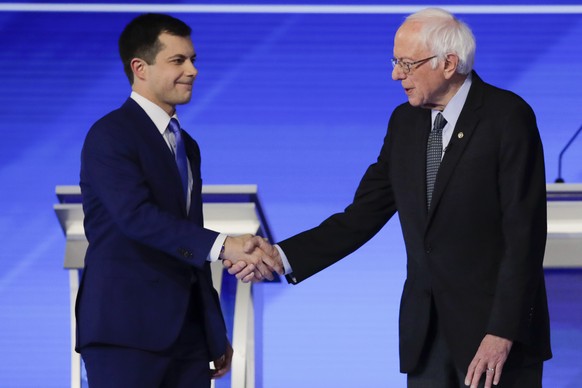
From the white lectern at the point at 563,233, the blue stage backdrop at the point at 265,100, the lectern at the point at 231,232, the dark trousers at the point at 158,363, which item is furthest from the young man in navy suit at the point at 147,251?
the blue stage backdrop at the point at 265,100

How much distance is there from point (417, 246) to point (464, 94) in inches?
14.6

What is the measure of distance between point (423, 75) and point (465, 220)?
0.36 metres

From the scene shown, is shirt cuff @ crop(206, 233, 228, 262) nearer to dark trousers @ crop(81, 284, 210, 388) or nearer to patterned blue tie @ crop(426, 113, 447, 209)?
dark trousers @ crop(81, 284, 210, 388)

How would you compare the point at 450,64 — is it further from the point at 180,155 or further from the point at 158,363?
the point at 158,363

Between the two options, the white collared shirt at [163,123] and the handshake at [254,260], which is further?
the handshake at [254,260]

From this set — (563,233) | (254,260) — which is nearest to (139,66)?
(254,260)

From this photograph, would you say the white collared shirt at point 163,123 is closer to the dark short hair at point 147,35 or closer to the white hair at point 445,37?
the dark short hair at point 147,35

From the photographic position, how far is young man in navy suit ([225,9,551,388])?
250 cm

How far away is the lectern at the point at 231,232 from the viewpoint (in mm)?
3373

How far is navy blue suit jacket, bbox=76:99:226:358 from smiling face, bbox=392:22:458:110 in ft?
1.89

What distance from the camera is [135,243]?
8.43 feet

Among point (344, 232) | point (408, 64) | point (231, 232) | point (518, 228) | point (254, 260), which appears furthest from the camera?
point (231, 232)

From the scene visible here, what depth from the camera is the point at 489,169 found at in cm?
254

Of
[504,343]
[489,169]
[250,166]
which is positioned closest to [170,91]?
[489,169]
